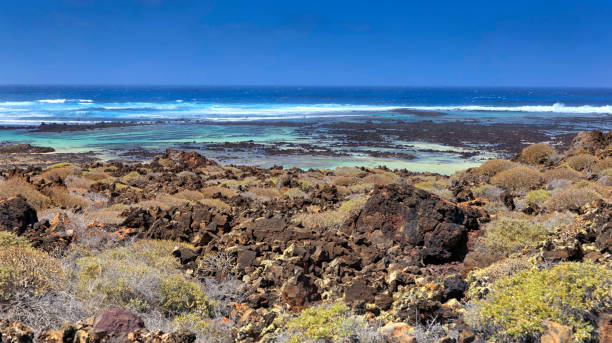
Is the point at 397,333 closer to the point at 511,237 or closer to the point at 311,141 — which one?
the point at 511,237

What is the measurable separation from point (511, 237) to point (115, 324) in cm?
604

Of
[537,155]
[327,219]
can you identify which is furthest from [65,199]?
[537,155]

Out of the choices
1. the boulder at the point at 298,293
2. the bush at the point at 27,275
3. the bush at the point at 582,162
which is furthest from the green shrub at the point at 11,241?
the bush at the point at 582,162

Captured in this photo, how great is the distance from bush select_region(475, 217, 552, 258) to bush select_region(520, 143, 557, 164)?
53.4ft

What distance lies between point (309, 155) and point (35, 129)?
29095 mm

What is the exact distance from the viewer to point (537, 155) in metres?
22.4

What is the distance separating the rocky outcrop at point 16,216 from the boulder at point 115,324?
14.7 ft

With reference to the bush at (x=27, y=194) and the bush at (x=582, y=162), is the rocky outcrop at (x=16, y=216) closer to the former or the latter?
the bush at (x=27, y=194)

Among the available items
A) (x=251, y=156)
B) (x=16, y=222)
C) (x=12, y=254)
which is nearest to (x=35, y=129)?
(x=251, y=156)

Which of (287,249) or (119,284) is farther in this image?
(287,249)

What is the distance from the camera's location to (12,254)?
512cm

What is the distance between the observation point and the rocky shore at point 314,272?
3.91 metres

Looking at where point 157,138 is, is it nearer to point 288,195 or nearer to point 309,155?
point 309,155

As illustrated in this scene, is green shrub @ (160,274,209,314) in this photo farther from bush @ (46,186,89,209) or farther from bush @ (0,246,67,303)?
bush @ (46,186,89,209)
